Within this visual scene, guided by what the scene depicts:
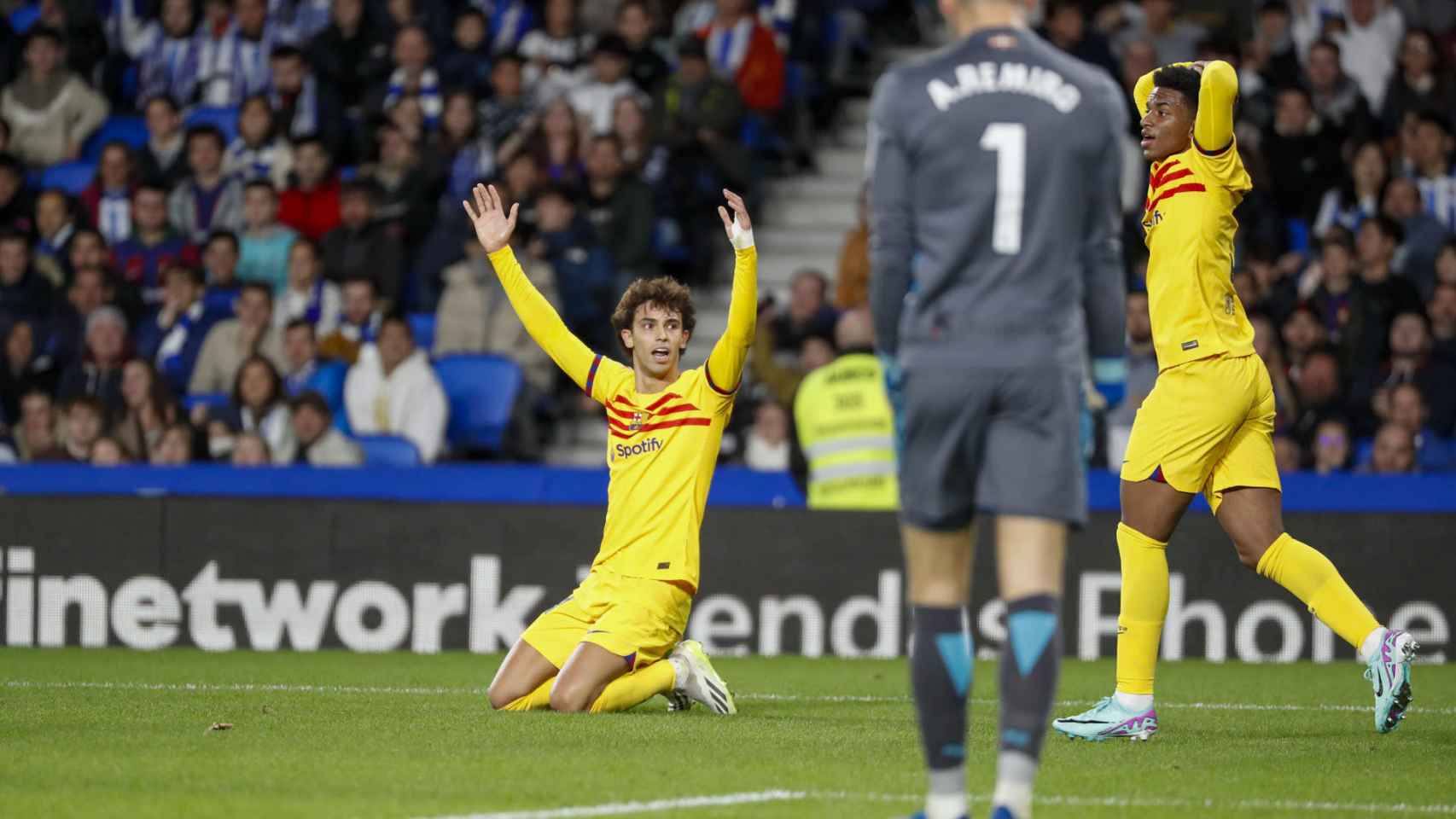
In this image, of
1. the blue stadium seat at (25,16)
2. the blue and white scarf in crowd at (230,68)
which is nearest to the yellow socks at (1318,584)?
the blue and white scarf in crowd at (230,68)

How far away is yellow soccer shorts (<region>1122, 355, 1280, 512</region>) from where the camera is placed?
801 centimetres

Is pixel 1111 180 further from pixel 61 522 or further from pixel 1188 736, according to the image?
pixel 61 522

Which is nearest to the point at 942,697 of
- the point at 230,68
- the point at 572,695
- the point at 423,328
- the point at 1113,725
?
the point at 1113,725

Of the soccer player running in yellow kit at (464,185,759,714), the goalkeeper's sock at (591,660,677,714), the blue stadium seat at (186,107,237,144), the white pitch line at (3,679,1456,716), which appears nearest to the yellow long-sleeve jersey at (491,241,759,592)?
the soccer player running in yellow kit at (464,185,759,714)

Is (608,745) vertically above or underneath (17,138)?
underneath

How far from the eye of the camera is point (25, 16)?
66.1ft

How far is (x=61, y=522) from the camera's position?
43.0 ft

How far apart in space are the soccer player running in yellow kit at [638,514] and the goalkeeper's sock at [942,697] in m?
3.49

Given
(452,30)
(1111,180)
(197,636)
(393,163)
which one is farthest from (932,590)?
(452,30)

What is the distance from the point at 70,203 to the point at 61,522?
5174 millimetres

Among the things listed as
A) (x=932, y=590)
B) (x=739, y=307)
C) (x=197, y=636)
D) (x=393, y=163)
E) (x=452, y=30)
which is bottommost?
(x=197, y=636)

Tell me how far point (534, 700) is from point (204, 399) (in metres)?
7.82

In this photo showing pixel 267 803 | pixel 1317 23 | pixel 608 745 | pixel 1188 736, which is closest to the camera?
pixel 267 803

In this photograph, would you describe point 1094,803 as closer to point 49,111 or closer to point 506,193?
point 506,193
